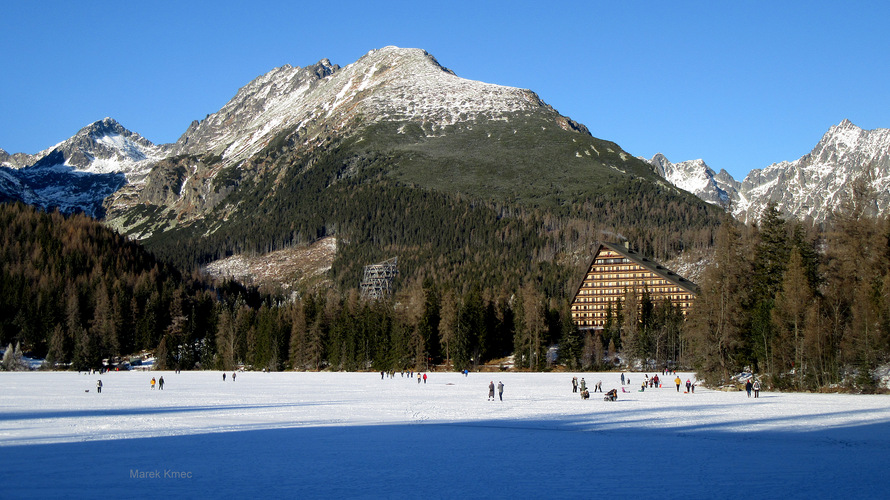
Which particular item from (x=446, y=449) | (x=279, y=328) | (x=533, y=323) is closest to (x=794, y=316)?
(x=446, y=449)

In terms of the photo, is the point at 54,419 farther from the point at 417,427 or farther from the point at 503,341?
the point at 503,341

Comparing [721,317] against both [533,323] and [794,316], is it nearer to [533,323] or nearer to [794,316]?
[794,316]

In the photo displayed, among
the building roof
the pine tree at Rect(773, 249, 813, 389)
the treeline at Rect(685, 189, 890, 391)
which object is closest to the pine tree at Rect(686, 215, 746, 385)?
the treeline at Rect(685, 189, 890, 391)

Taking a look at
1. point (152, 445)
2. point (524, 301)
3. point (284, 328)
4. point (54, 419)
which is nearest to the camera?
point (152, 445)

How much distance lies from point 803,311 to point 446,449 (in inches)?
2011

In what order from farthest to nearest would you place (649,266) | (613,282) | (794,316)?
(613,282)
(649,266)
(794,316)

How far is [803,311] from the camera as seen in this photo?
70.0 metres

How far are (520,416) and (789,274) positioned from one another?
40.1 meters

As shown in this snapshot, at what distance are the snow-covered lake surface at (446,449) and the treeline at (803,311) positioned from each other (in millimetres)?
12630

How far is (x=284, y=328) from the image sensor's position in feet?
468

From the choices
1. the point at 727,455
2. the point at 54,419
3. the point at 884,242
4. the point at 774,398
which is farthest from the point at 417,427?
the point at 884,242

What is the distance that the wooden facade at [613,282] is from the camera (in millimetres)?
173625

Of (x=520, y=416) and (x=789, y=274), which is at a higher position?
(x=789, y=274)

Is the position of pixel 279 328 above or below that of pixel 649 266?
below
